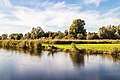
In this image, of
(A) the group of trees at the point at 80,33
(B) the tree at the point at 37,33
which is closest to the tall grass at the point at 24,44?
(A) the group of trees at the point at 80,33

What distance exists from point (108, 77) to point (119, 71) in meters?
3.89

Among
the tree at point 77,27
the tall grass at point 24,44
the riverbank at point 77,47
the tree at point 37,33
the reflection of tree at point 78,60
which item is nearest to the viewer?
the reflection of tree at point 78,60

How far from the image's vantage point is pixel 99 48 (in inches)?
1955

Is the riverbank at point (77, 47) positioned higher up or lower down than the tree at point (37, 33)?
lower down

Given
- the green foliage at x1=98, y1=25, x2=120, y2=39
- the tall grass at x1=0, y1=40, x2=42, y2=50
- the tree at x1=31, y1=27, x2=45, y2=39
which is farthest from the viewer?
the tree at x1=31, y1=27, x2=45, y2=39

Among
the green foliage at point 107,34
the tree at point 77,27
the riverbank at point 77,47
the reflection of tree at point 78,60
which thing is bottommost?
the reflection of tree at point 78,60

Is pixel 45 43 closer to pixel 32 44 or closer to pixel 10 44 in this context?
pixel 32 44

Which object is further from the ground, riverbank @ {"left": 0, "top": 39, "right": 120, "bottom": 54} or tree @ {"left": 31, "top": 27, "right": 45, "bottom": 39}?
tree @ {"left": 31, "top": 27, "right": 45, "bottom": 39}

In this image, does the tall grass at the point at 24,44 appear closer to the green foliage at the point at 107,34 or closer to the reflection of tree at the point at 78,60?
the reflection of tree at the point at 78,60

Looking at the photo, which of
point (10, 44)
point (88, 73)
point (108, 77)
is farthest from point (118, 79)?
point (10, 44)

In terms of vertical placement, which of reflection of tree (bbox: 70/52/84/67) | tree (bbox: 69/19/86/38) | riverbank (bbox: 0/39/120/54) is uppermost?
tree (bbox: 69/19/86/38)

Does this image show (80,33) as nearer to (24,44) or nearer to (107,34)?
(107,34)

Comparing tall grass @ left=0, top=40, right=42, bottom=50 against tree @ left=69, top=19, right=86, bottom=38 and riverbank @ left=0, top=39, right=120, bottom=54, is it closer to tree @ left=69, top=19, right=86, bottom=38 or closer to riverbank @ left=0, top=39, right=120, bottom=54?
riverbank @ left=0, top=39, right=120, bottom=54

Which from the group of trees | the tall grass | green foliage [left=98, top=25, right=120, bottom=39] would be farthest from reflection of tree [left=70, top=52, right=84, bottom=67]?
green foliage [left=98, top=25, right=120, bottom=39]
